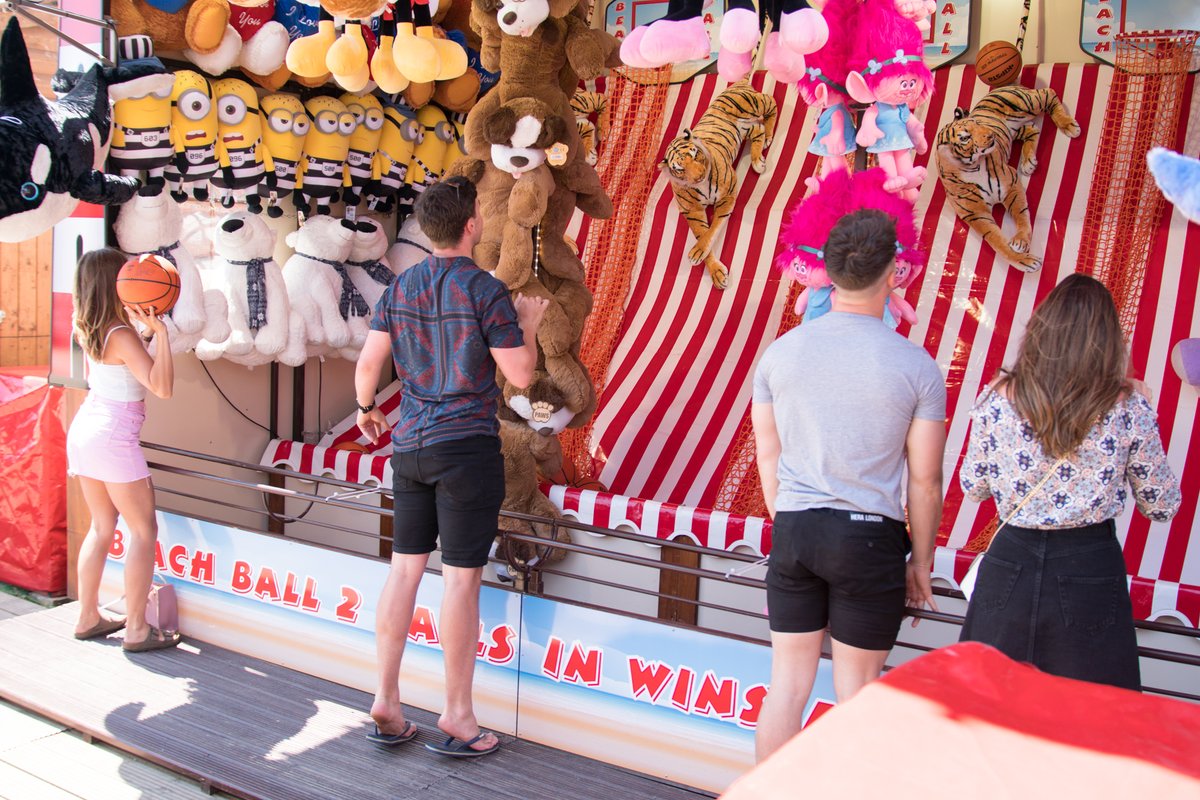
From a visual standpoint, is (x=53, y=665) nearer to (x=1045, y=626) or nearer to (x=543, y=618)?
(x=543, y=618)

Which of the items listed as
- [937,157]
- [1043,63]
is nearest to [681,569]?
[937,157]

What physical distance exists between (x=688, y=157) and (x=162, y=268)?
2667mm

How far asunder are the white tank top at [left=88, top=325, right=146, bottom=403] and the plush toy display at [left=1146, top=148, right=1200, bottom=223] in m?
3.05

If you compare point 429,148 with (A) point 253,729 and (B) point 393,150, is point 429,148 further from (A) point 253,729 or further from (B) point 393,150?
(A) point 253,729

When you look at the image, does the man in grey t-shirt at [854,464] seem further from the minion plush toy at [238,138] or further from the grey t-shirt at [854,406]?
the minion plush toy at [238,138]

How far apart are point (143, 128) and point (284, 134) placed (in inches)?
23.0

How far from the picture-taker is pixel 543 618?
295 centimetres

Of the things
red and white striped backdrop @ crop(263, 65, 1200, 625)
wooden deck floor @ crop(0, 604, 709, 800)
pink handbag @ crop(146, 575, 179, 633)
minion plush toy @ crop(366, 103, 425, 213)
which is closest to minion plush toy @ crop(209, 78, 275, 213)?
minion plush toy @ crop(366, 103, 425, 213)

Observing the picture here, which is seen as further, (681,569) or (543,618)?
(543,618)

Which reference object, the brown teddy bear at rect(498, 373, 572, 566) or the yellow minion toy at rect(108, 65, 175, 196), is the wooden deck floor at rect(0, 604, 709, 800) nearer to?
the brown teddy bear at rect(498, 373, 572, 566)

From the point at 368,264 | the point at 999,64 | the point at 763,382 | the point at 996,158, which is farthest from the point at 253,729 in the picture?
the point at 999,64

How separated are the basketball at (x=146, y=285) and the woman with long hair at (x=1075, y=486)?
255 cm

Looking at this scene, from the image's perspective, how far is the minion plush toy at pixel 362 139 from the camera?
4.30 meters

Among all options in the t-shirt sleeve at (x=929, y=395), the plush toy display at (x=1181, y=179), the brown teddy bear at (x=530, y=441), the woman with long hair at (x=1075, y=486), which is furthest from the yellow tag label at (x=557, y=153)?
the plush toy display at (x=1181, y=179)
